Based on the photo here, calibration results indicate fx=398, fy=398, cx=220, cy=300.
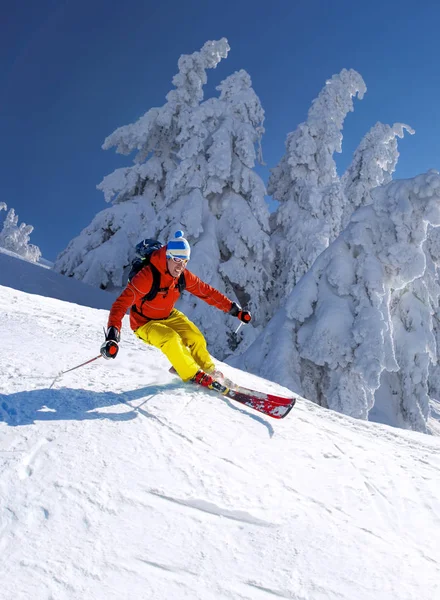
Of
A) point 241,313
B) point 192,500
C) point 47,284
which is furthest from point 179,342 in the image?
point 47,284

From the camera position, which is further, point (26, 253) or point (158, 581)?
point (26, 253)

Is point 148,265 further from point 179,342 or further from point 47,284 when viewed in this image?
point 47,284

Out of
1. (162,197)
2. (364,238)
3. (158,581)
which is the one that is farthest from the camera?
(162,197)

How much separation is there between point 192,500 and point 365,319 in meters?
9.25

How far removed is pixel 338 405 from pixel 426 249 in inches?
428

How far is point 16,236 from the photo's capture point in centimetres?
5100

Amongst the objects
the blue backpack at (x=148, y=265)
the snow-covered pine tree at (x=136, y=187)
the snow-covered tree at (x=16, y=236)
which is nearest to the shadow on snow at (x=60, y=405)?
the blue backpack at (x=148, y=265)

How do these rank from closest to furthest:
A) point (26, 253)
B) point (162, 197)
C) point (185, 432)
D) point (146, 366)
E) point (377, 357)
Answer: point (185, 432) → point (146, 366) → point (377, 357) → point (162, 197) → point (26, 253)

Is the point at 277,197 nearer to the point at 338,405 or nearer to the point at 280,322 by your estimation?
the point at 280,322

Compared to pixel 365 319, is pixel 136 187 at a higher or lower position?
higher

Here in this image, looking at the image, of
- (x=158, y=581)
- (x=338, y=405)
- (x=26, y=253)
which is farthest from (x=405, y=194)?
(x=26, y=253)

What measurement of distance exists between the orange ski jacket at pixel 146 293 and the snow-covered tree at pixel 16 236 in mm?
50383

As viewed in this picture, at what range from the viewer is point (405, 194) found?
10.9m

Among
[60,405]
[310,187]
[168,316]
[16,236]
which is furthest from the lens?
[16,236]
